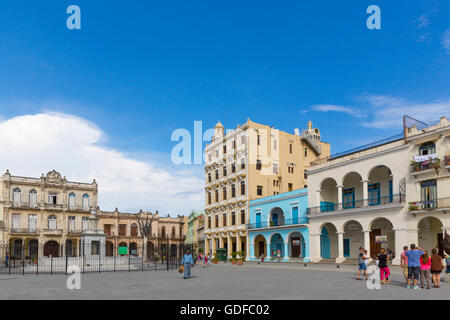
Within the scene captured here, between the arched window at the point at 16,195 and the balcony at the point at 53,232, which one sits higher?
the arched window at the point at 16,195

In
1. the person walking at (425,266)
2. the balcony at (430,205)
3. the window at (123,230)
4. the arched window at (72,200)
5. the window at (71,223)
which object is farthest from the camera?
the window at (123,230)

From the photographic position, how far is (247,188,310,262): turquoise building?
43.6 m

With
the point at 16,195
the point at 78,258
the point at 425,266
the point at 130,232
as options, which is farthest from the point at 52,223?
the point at 425,266

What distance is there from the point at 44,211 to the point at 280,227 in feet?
119

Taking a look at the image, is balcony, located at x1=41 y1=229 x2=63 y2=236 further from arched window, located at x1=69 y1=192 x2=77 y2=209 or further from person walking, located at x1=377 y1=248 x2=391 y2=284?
person walking, located at x1=377 y1=248 x2=391 y2=284

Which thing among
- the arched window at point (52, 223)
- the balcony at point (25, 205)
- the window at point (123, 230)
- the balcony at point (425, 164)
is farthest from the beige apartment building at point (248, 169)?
the balcony at point (25, 205)

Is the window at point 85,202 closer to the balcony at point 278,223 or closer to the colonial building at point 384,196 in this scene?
the balcony at point 278,223

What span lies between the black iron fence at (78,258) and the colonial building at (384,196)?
13.9 m

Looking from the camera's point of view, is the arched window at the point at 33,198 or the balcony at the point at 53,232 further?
the arched window at the point at 33,198

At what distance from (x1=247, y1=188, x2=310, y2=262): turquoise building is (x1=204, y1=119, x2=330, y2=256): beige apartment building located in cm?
152

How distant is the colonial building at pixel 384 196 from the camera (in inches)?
1198

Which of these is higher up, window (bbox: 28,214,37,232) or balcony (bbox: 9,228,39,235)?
window (bbox: 28,214,37,232)

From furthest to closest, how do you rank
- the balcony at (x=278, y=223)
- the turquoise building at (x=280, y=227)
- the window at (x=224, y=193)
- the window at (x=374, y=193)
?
the window at (x=224, y=193) → the turquoise building at (x=280, y=227) → the balcony at (x=278, y=223) → the window at (x=374, y=193)

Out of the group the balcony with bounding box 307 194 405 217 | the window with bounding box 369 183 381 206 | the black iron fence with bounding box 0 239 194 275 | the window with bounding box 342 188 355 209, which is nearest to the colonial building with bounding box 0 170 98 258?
the black iron fence with bounding box 0 239 194 275
